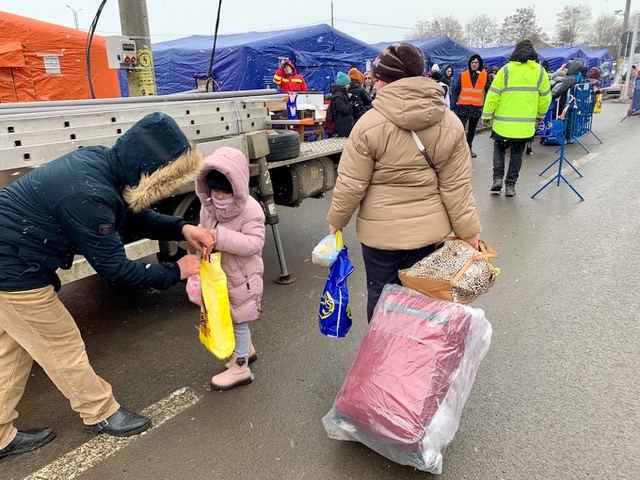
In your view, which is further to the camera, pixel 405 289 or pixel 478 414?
pixel 478 414

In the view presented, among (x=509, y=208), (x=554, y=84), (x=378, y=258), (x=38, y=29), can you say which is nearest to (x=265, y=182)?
(x=378, y=258)

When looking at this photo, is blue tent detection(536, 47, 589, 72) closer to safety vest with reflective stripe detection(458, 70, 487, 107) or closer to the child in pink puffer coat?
safety vest with reflective stripe detection(458, 70, 487, 107)

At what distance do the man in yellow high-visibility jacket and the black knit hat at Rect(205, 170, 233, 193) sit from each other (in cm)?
559

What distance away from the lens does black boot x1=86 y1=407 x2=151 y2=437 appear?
2.61 metres

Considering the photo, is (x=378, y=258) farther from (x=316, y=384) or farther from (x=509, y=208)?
(x=509, y=208)

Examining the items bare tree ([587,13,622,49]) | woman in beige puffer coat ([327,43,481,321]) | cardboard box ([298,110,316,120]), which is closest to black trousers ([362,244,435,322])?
woman in beige puffer coat ([327,43,481,321])

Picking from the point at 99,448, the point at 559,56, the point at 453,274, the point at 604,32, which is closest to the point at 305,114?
the point at 453,274

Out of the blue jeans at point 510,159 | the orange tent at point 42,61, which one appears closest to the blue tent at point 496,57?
the blue jeans at point 510,159

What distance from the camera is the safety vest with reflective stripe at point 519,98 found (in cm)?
677

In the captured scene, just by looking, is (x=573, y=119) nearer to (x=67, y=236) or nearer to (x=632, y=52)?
(x=67, y=236)

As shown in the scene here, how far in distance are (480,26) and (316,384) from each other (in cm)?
8000

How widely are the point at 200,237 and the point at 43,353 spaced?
95cm

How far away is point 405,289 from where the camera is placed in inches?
95.6

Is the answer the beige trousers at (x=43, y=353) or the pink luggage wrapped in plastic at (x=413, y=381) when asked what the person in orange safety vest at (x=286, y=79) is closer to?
the beige trousers at (x=43, y=353)
